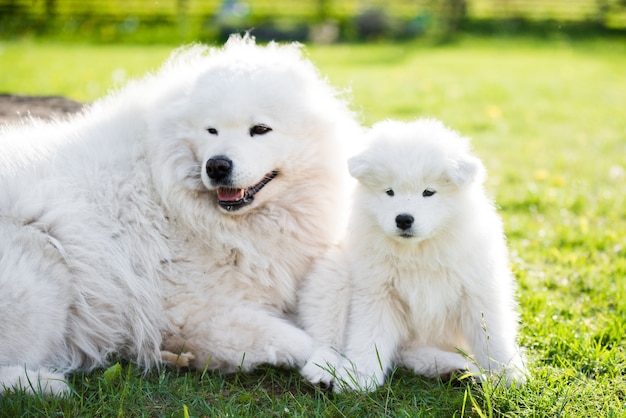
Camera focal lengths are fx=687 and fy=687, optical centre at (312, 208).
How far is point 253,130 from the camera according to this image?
3.62 metres

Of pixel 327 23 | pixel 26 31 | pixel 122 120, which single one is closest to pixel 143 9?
pixel 26 31

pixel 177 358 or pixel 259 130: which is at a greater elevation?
pixel 259 130

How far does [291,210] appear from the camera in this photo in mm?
3799

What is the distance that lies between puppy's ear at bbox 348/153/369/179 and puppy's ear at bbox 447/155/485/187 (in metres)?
0.40

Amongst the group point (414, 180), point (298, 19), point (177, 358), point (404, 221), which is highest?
point (414, 180)

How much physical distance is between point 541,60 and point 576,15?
600 centimetres

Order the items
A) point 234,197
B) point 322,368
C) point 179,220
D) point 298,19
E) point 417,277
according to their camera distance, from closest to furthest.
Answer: point 322,368, point 417,277, point 234,197, point 179,220, point 298,19

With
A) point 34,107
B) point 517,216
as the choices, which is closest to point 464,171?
point 517,216

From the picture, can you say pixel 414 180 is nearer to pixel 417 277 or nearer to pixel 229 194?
pixel 417 277

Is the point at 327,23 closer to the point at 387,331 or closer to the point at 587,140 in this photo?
the point at 587,140

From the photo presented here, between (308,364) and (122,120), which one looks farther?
(122,120)

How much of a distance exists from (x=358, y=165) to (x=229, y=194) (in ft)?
2.48

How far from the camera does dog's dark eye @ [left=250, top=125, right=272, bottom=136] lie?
3619 millimetres

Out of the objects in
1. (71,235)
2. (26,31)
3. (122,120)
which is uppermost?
(122,120)
